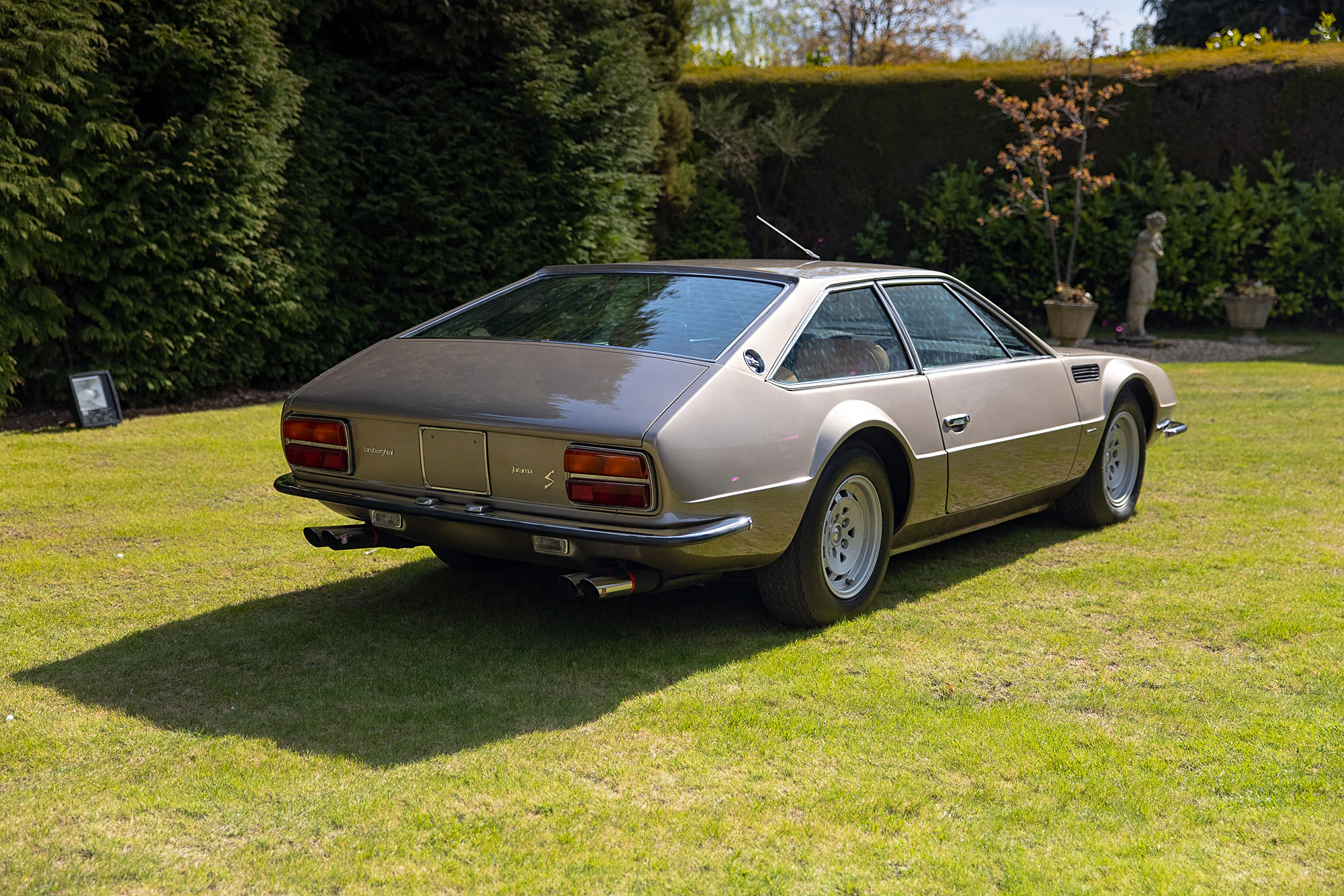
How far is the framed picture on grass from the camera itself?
8.62m

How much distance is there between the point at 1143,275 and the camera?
15625 millimetres

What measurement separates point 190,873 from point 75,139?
736 centimetres

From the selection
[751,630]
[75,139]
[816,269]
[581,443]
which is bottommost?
[751,630]

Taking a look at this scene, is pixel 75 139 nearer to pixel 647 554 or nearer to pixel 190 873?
pixel 647 554

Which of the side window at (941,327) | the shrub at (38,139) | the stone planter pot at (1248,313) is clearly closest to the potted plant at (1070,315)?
the stone planter pot at (1248,313)

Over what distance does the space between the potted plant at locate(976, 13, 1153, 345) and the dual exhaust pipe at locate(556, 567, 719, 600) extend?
12097 mm

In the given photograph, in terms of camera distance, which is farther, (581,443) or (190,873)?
(581,443)

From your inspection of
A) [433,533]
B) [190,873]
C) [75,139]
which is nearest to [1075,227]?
[75,139]

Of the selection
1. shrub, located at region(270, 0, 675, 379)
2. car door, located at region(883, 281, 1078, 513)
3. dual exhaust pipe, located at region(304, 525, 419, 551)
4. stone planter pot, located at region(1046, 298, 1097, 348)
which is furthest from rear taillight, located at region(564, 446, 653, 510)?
stone planter pot, located at region(1046, 298, 1097, 348)

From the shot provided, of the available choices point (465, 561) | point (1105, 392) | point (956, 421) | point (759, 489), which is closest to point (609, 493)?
point (759, 489)

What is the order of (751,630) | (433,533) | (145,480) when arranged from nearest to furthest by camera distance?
(433,533) → (751,630) → (145,480)

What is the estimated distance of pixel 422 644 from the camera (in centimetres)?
423

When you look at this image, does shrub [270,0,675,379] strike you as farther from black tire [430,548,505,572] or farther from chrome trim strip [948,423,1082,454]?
chrome trim strip [948,423,1082,454]

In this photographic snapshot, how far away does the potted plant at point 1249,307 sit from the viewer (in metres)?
15.8
